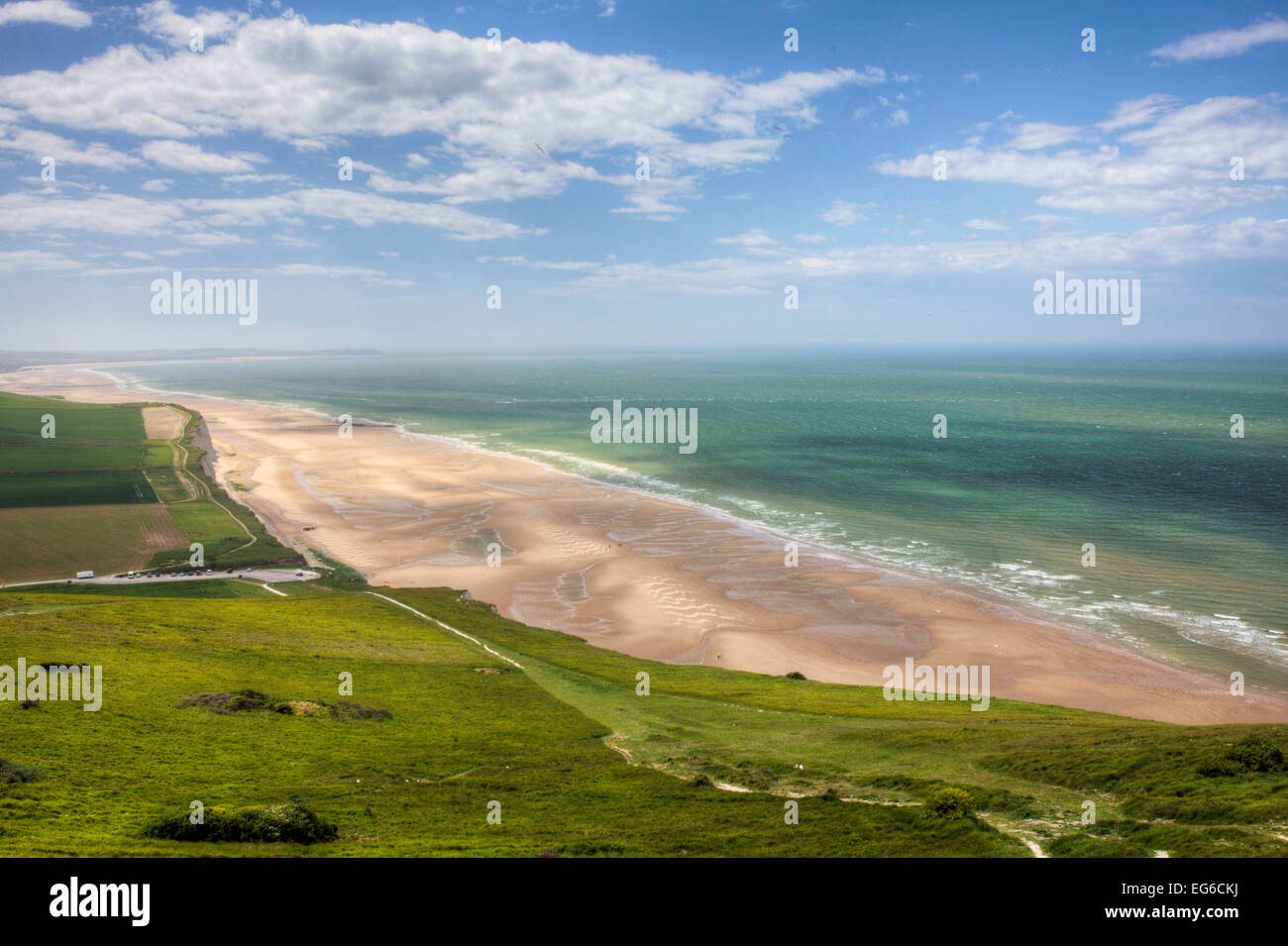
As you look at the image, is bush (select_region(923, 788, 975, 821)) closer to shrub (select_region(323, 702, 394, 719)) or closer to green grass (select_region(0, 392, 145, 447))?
shrub (select_region(323, 702, 394, 719))

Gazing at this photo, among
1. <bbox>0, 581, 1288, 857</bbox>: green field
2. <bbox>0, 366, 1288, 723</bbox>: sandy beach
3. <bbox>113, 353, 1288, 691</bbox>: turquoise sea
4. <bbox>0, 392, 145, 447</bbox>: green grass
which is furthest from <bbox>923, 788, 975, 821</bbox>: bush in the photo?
<bbox>0, 392, 145, 447</bbox>: green grass

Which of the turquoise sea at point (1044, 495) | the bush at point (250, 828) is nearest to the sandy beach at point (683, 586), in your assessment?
the turquoise sea at point (1044, 495)

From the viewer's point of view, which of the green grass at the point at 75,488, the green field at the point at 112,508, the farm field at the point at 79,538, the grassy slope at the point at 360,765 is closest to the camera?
the grassy slope at the point at 360,765

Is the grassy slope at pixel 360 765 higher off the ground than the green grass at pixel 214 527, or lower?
lower

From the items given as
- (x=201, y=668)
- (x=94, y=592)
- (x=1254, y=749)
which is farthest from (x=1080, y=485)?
(x=94, y=592)

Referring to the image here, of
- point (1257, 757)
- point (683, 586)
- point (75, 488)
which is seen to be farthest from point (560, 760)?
point (75, 488)

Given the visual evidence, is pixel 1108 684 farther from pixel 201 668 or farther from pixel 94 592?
pixel 94 592

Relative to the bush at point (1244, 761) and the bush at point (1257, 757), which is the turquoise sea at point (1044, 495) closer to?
the bush at point (1257, 757)
